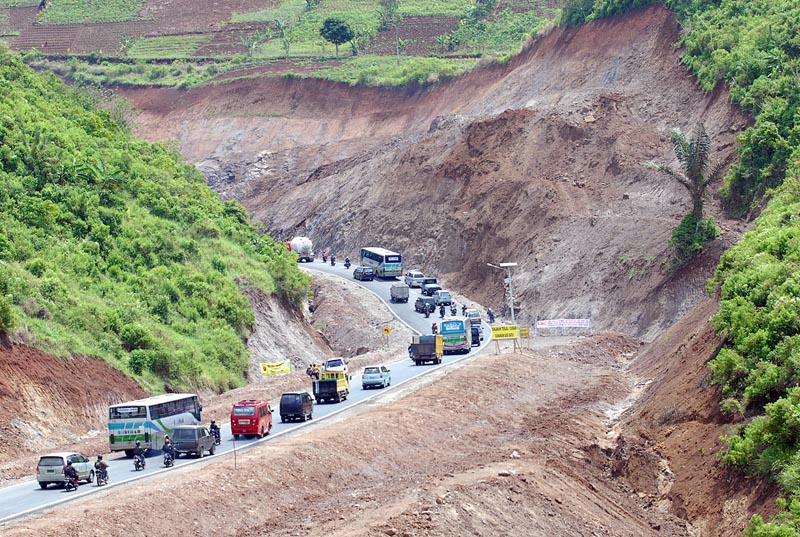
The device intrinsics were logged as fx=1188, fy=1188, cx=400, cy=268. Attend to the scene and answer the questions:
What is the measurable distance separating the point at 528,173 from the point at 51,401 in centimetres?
5501

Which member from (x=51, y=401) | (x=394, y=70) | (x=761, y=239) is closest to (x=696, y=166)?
(x=761, y=239)

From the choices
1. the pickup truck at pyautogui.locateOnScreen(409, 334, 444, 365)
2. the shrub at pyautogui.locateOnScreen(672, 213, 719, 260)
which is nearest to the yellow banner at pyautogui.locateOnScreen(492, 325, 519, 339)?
the pickup truck at pyautogui.locateOnScreen(409, 334, 444, 365)

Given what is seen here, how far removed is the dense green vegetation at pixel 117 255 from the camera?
51156 mm

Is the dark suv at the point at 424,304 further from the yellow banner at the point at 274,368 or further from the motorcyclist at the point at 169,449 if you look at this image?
the motorcyclist at the point at 169,449

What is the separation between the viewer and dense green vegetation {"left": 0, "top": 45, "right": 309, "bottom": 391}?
5116 cm

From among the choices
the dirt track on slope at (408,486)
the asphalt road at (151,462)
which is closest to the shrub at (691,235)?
the asphalt road at (151,462)

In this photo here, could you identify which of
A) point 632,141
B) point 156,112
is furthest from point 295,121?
point 632,141

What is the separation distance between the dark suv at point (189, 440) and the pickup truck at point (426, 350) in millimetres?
26062

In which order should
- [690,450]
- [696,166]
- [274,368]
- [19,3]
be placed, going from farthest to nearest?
[19,3] → [696,166] → [274,368] → [690,450]

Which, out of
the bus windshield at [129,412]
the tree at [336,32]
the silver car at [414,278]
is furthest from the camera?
the tree at [336,32]

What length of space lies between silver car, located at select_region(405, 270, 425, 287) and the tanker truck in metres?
14.3

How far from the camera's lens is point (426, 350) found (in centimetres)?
6231

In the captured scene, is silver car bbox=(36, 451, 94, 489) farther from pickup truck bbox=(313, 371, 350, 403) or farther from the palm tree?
the palm tree

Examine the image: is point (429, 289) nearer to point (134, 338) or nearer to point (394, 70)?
point (134, 338)
